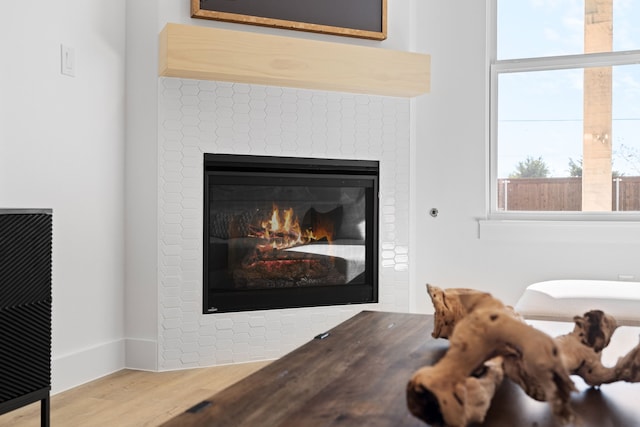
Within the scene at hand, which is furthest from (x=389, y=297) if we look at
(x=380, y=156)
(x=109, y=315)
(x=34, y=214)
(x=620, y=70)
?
(x=34, y=214)

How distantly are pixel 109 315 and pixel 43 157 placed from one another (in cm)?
85

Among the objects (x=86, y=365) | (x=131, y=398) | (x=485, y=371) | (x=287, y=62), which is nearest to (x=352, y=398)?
(x=485, y=371)

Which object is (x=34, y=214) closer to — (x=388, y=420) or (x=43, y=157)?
(x=43, y=157)

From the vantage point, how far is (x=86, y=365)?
2.96 m

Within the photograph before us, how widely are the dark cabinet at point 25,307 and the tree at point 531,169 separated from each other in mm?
2720

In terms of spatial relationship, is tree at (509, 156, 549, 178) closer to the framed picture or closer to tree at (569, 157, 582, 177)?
tree at (569, 157, 582, 177)

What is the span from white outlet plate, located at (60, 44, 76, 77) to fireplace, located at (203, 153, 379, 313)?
75cm

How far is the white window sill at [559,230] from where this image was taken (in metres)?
3.59

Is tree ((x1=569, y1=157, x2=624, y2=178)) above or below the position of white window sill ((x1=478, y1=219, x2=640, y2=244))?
above

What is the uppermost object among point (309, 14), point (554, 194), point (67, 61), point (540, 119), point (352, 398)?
point (309, 14)

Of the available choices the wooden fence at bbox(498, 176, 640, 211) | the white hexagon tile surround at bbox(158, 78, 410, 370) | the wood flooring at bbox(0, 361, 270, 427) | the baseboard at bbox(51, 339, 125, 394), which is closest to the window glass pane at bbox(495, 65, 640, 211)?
the wooden fence at bbox(498, 176, 640, 211)

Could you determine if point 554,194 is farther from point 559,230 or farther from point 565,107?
point 565,107

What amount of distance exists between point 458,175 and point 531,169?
0.44 metres

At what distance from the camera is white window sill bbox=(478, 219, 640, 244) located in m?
3.59
